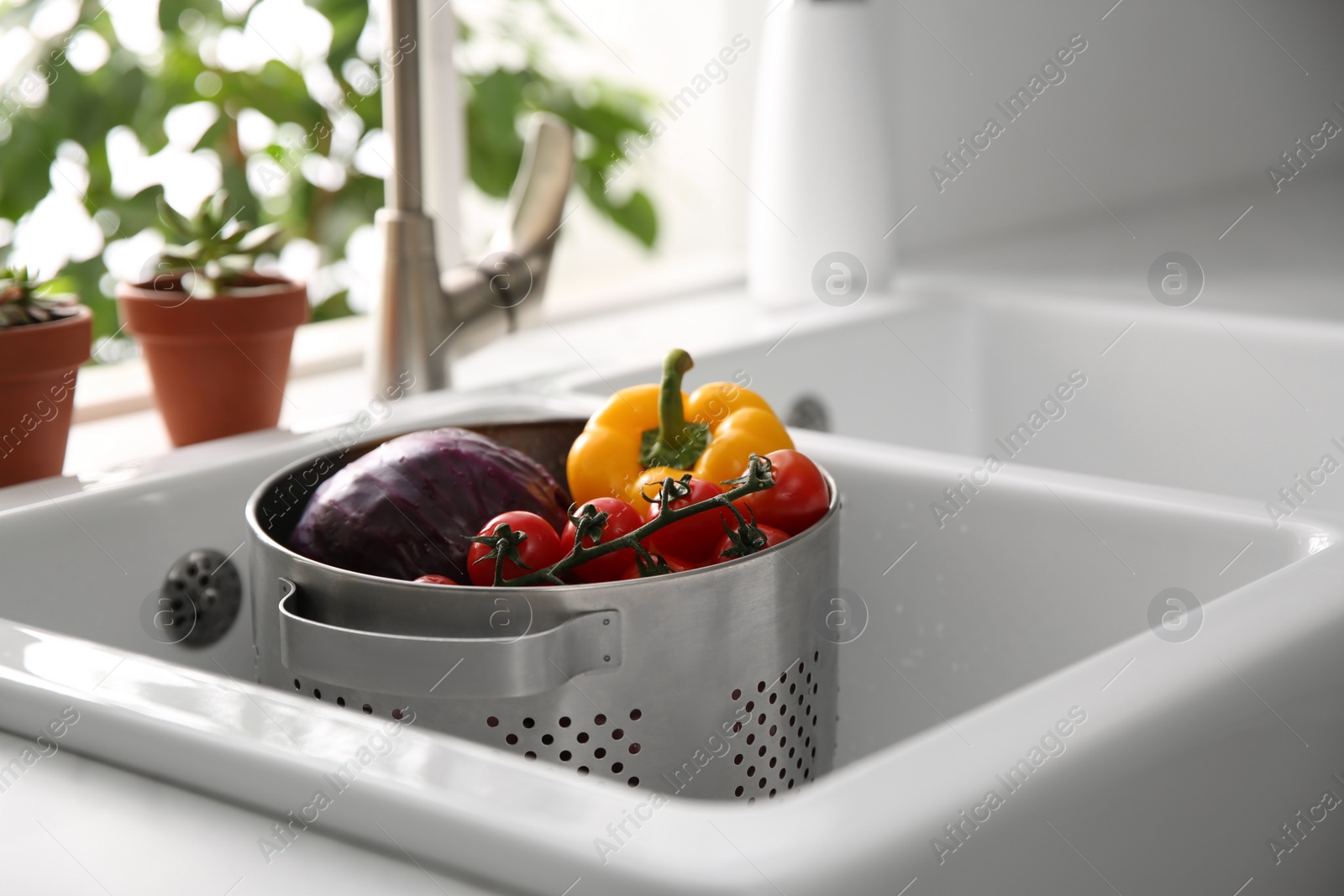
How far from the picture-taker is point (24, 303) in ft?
2.33

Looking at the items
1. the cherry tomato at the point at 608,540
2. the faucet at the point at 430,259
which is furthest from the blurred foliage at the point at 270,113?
the cherry tomato at the point at 608,540

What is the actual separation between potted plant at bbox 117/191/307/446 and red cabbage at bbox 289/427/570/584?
0.78ft

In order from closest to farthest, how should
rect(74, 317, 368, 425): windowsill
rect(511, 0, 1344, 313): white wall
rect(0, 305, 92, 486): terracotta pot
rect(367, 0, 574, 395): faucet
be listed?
rect(0, 305, 92, 486): terracotta pot, rect(367, 0, 574, 395): faucet, rect(74, 317, 368, 425): windowsill, rect(511, 0, 1344, 313): white wall

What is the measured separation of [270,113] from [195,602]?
133 centimetres

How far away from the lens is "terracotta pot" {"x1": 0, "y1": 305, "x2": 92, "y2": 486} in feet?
2.24

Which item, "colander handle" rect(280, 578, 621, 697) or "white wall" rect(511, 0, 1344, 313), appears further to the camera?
"white wall" rect(511, 0, 1344, 313)

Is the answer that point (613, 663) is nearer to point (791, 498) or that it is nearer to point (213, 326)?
point (791, 498)

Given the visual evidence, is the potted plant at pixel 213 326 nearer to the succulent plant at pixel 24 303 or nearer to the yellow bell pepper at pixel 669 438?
the succulent plant at pixel 24 303

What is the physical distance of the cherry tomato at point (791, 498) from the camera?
22.9 inches

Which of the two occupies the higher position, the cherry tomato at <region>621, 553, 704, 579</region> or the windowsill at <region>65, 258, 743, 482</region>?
the cherry tomato at <region>621, 553, 704, 579</region>

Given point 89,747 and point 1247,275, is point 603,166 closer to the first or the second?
point 1247,275

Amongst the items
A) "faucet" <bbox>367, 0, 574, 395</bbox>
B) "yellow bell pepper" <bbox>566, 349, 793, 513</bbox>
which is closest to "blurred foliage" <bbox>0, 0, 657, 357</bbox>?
"faucet" <bbox>367, 0, 574, 395</bbox>

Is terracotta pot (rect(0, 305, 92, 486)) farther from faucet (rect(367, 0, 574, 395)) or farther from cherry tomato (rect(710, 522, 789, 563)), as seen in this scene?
cherry tomato (rect(710, 522, 789, 563))

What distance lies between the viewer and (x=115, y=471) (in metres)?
0.72
